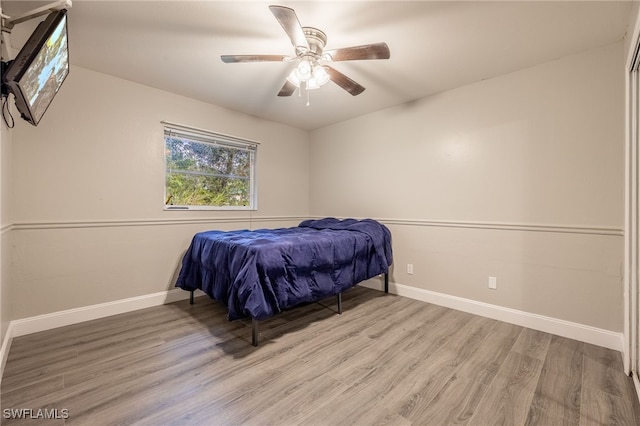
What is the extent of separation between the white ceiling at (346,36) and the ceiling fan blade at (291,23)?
0.75ft

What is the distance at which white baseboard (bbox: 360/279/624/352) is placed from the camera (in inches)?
81.7

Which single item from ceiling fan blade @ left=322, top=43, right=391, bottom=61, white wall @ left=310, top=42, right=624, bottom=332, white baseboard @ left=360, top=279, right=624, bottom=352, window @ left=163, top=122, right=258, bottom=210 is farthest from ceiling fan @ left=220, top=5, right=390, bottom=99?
white baseboard @ left=360, top=279, right=624, bottom=352

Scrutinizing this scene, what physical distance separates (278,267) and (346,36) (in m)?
1.84

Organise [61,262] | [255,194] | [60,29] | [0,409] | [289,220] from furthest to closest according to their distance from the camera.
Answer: [289,220] < [255,194] < [61,262] < [60,29] < [0,409]

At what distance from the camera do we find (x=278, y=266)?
2139 millimetres

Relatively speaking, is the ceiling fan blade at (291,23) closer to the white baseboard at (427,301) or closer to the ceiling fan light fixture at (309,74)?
the ceiling fan light fixture at (309,74)

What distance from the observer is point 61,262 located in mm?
2391

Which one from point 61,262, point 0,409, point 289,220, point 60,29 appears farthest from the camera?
point 289,220

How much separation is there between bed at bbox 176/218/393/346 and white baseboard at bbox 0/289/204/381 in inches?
12.8

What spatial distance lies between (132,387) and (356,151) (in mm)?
3355

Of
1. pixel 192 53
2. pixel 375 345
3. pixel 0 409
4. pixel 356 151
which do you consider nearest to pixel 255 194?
pixel 356 151

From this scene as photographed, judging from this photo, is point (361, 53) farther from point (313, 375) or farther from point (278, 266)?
point (313, 375)

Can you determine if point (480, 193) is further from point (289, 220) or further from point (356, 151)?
point (289, 220)
